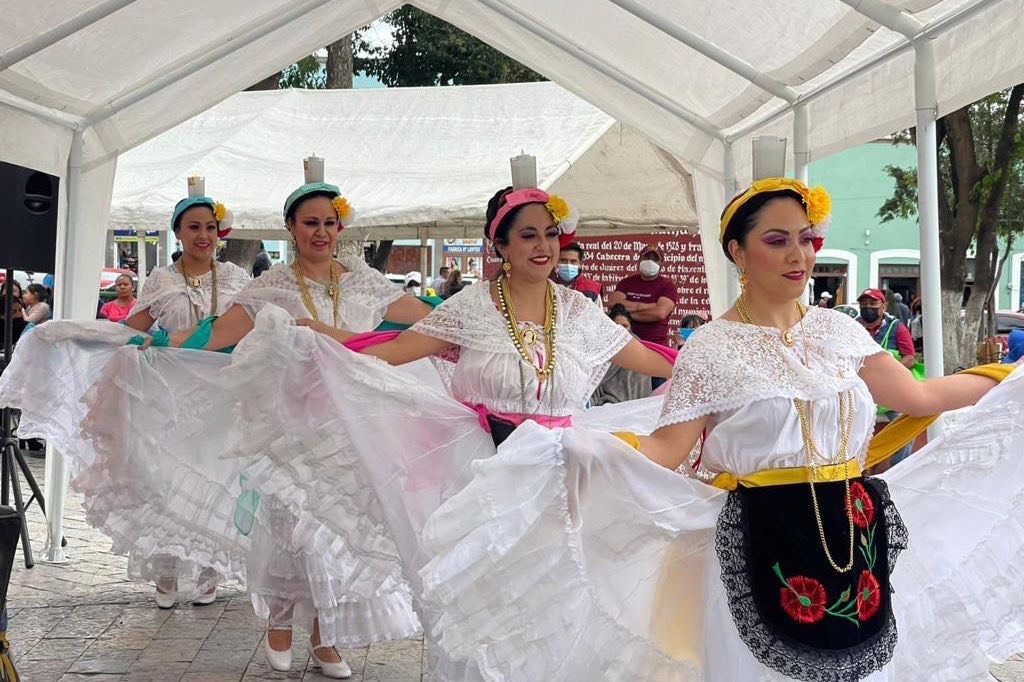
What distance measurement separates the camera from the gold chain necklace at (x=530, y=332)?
4191mm

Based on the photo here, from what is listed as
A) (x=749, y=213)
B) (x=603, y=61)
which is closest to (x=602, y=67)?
(x=603, y=61)

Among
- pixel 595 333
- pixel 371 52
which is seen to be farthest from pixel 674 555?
pixel 371 52

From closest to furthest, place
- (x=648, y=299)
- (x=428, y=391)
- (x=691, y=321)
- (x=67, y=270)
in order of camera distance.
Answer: (x=428, y=391) < (x=67, y=270) < (x=648, y=299) < (x=691, y=321)

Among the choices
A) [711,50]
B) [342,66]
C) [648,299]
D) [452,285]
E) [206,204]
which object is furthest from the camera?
[342,66]

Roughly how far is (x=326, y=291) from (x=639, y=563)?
2.67 m

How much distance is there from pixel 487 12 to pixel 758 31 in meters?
2.14

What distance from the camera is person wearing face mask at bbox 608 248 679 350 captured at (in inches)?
374

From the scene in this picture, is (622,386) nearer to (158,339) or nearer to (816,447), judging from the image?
(158,339)

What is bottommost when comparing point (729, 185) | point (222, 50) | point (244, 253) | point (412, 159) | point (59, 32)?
point (729, 185)

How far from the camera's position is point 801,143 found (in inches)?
255

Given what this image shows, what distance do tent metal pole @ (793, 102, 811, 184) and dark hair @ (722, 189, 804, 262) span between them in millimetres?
3391

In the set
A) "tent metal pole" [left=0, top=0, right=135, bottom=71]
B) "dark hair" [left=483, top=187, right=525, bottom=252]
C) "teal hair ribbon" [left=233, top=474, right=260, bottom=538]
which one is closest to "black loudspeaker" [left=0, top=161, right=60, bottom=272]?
"tent metal pole" [left=0, top=0, right=135, bottom=71]

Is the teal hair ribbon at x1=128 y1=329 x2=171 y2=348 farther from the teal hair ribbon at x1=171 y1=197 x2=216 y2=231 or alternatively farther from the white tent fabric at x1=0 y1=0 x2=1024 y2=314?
the white tent fabric at x1=0 y1=0 x2=1024 y2=314

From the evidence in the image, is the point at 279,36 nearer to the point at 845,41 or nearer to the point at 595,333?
the point at 845,41
